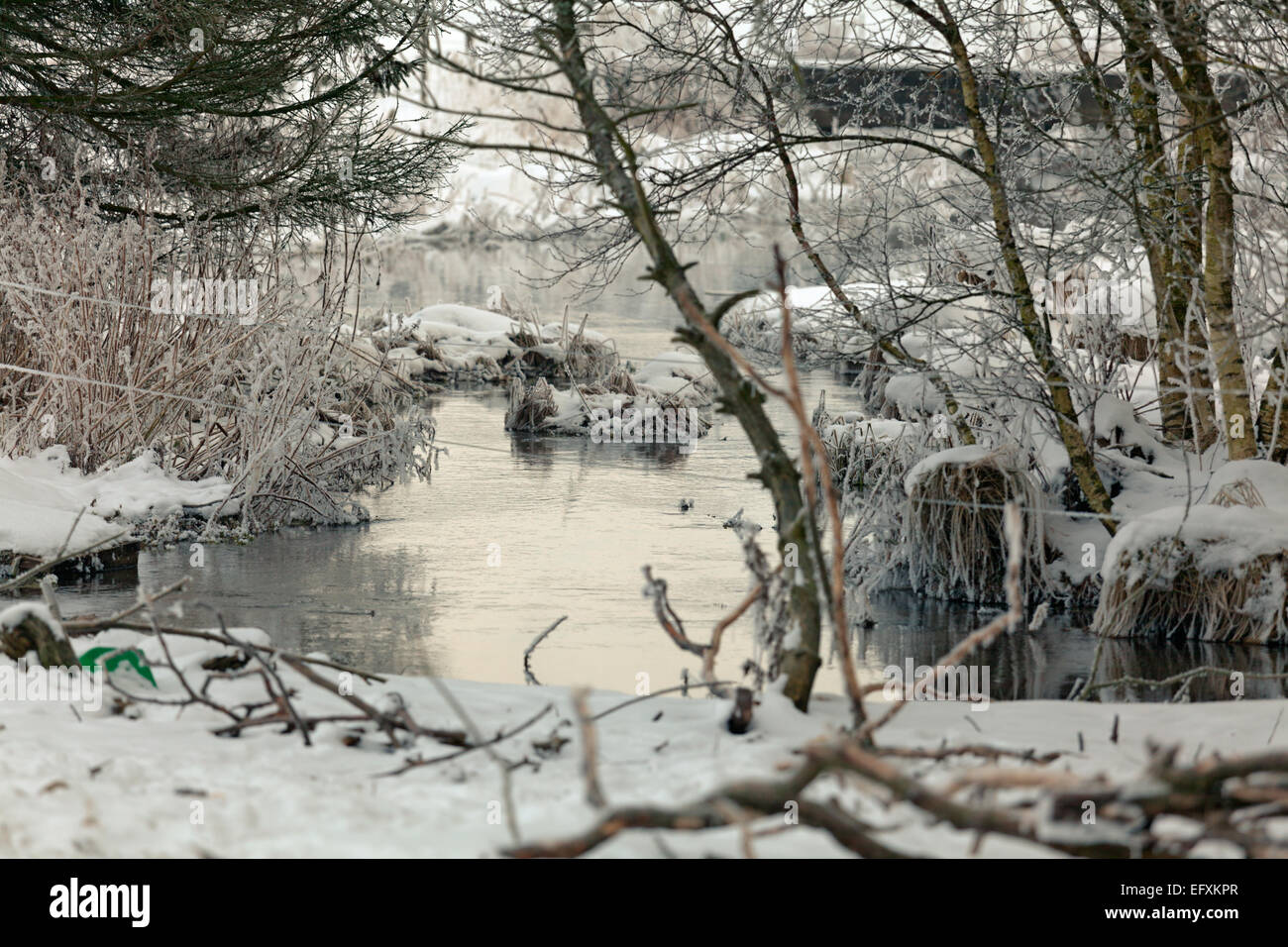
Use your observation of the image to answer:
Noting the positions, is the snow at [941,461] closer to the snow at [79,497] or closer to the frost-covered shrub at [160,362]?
the frost-covered shrub at [160,362]

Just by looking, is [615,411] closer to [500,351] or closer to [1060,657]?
[500,351]

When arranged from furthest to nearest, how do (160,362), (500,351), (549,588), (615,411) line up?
1. (500,351)
2. (615,411)
3. (160,362)
4. (549,588)

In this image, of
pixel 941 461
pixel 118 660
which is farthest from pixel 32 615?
pixel 941 461

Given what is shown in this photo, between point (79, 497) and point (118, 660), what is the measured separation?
4.79m

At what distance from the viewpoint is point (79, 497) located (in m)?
9.29

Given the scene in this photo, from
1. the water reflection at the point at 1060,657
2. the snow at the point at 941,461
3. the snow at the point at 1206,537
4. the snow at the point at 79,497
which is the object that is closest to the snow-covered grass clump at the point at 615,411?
the snow at the point at 79,497

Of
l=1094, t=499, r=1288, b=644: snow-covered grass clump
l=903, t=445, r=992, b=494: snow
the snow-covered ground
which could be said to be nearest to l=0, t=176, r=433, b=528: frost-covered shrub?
l=903, t=445, r=992, b=494: snow

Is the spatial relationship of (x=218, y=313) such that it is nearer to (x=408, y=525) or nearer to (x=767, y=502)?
(x=408, y=525)

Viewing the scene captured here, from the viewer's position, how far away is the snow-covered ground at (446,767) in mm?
3359

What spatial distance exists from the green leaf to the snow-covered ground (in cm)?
5

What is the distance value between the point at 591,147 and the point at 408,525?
5770 mm

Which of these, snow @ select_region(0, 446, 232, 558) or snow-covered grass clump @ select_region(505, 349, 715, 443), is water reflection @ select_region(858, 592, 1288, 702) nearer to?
snow @ select_region(0, 446, 232, 558)
